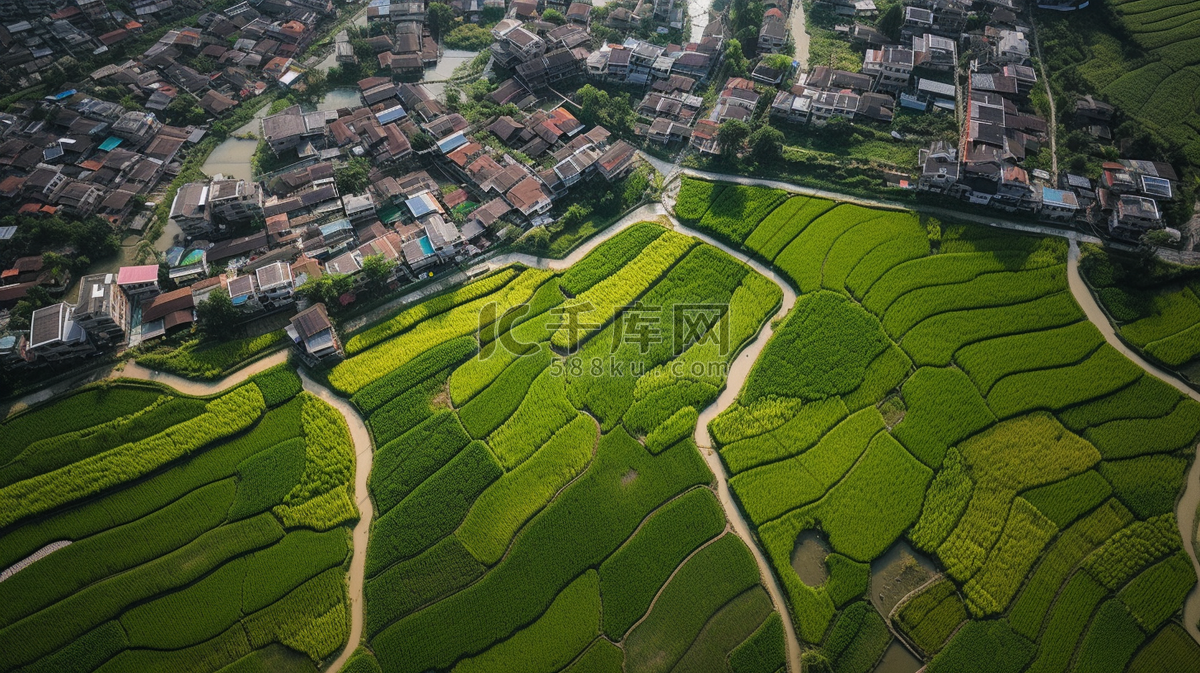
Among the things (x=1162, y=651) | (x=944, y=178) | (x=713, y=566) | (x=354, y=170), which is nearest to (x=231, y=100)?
(x=354, y=170)

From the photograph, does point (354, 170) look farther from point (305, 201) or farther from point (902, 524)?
point (902, 524)

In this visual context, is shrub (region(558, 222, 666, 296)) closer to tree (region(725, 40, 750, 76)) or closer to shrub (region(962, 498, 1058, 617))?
tree (region(725, 40, 750, 76))

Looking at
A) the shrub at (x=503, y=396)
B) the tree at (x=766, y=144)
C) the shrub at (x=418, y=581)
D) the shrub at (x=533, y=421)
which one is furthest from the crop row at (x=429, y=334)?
the tree at (x=766, y=144)

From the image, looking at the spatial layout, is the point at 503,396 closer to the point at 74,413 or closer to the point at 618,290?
the point at 618,290

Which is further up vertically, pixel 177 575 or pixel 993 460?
pixel 993 460

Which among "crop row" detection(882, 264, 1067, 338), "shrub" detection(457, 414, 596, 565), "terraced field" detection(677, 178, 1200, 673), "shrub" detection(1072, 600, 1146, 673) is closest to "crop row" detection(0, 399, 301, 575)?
"shrub" detection(457, 414, 596, 565)

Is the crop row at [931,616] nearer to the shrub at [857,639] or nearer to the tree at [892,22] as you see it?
the shrub at [857,639]

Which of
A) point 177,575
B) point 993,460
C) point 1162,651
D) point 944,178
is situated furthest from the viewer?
point 944,178
